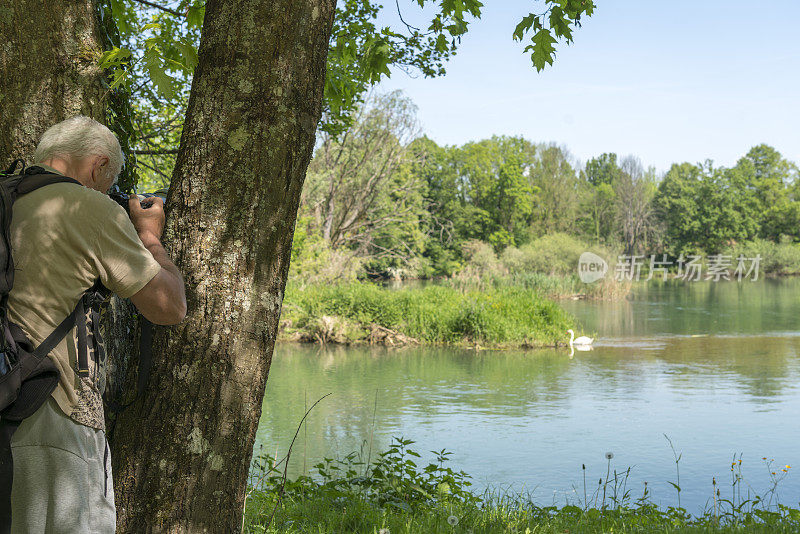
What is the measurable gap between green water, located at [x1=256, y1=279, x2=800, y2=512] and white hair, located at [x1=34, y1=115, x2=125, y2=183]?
4.76m

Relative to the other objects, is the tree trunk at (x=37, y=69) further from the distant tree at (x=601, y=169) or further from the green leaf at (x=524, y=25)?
the distant tree at (x=601, y=169)

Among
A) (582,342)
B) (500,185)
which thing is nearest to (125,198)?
(582,342)

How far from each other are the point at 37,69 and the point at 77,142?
0.61 m

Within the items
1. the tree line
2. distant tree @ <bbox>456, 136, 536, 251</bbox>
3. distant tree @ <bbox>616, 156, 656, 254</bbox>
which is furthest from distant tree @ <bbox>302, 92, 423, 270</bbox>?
distant tree @ <bbox>616, 156, 656, 254</bbox>

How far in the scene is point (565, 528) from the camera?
425 cm

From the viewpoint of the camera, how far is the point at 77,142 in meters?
2.07

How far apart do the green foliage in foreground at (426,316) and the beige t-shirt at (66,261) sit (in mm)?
15851

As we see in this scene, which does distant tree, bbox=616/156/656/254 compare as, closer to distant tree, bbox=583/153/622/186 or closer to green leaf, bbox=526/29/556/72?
distant tree, bbox=583/153/622/186

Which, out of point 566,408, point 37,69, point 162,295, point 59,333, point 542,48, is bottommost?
point 566,408

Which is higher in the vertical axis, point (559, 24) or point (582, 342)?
point (559, 24)

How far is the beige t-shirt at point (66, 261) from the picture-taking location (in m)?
1.90

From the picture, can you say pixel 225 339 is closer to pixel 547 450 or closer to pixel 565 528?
pixel 565 528

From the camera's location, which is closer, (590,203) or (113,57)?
(113,57)

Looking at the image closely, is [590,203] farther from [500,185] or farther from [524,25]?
[524,25]
